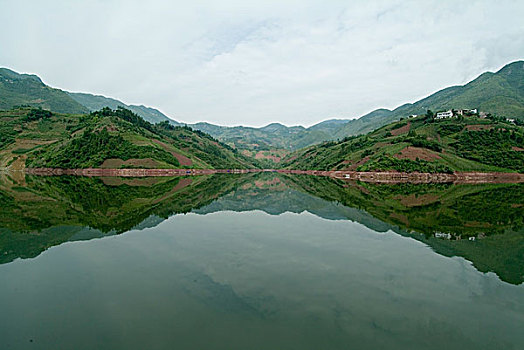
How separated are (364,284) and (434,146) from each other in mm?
115833

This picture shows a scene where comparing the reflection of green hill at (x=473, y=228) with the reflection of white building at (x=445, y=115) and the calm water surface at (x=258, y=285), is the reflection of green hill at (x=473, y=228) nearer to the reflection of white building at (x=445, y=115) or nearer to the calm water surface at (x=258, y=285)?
the calm water surface at (x=258, y=285)

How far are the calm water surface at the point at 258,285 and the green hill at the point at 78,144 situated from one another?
96.7 m

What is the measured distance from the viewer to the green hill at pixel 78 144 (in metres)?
115

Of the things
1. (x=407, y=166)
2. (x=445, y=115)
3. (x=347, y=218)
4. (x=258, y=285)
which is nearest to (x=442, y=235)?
(x=347, y=218)

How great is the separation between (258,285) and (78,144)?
130m

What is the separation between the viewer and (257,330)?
9039mm

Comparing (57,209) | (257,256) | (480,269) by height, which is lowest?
(480,269)

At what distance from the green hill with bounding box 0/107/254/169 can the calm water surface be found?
96.7m

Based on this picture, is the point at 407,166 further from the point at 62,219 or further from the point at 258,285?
the point at 258,285

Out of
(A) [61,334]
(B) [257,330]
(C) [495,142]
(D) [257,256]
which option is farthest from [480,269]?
(C) [495,142]

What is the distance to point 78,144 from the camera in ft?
391

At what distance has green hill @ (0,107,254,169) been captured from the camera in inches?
4510

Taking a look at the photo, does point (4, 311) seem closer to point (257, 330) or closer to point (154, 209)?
point (257, 330)

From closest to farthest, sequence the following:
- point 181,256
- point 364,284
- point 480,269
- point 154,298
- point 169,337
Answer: point 169,337, point 154,298, point 364,284, point 480,269, point 181,256
